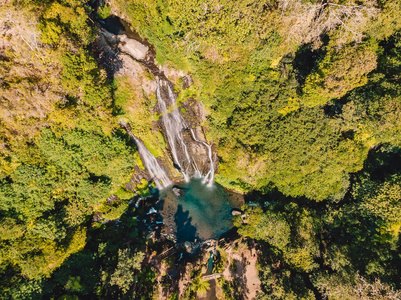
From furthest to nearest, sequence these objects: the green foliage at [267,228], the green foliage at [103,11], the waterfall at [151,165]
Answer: the waterfall at [151,165], the green foliage at [267,228], the green foliage at [103,11]

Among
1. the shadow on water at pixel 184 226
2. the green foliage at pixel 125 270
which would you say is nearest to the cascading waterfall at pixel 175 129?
the shadow on water at pixel 184 226

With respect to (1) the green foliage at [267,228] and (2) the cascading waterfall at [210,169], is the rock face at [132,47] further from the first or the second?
(1) the green foliage at [267,228]

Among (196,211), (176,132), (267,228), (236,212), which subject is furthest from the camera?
(196,211)

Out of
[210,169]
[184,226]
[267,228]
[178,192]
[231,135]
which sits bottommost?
[267,228]

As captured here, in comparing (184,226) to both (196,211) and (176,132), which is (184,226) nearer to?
(196,211)

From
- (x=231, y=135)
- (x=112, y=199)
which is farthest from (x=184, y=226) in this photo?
(x=231, y=135)

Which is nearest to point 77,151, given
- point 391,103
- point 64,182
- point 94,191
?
point 64,182
